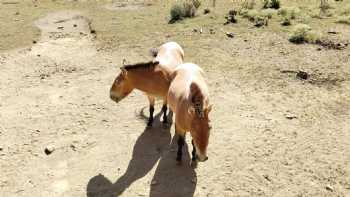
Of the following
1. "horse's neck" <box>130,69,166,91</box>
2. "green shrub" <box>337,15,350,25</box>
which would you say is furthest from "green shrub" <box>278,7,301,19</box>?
"horse's neck" <box>130,69,166,91</box>

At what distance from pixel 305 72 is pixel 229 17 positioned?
207 inches

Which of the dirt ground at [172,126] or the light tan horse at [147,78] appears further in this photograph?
the light tan horse at [147,78]

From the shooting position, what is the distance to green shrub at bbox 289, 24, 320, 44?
12.8 metres

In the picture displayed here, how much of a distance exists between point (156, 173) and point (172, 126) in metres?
1.65

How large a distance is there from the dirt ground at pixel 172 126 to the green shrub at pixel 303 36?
33cm

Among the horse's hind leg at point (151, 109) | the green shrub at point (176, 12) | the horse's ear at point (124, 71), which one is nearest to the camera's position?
the horse's ear at point (124, 71)

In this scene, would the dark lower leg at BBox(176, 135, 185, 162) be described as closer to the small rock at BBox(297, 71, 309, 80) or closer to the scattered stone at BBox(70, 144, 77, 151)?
the scattered stone at BBox(70, 144, 77, 151)

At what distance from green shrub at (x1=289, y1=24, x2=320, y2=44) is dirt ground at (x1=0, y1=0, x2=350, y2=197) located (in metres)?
0.33

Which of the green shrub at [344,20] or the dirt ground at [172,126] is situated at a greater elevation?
the green shrub at [344,20]

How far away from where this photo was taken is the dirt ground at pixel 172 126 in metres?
7.29

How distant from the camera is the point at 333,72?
35.4ft

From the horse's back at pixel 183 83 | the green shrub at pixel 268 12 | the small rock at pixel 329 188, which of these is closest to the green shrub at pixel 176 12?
the green shrub at pixel 268 12

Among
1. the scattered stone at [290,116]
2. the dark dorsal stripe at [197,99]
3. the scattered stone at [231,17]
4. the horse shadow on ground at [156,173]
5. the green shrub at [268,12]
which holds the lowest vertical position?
the horse shadow on ground at [156,173]

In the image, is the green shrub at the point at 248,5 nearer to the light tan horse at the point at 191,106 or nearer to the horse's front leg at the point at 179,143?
the light tan horse at the point at 191,106
